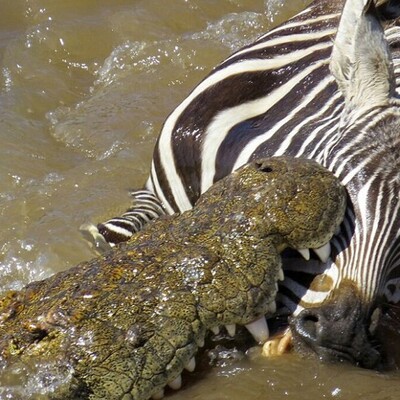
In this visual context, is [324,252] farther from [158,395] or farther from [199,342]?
[158,395]

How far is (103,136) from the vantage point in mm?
6656

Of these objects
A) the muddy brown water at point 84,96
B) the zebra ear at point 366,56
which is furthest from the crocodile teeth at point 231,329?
the muddy brown water at point 84,96

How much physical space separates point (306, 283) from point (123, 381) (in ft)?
2.80

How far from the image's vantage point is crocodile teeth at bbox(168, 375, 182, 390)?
121 inches

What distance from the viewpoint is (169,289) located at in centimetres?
307

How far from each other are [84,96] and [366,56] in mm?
3915

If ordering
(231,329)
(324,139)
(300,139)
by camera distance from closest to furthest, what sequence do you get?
(231,329) < (324,139) < (300,139)

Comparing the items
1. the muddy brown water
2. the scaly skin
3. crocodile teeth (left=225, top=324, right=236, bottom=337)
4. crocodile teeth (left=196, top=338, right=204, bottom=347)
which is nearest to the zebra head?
the scaly skin

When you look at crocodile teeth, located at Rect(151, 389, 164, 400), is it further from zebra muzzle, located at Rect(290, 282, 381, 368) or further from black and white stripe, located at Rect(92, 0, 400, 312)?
black and white stripe, located at Rect(92, 0, 400, 312)

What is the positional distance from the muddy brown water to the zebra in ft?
1.70

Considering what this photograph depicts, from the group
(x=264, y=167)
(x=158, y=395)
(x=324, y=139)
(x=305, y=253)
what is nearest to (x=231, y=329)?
(x=158, y=395)

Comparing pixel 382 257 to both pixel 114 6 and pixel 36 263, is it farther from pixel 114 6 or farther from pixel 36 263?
pixel 114 6

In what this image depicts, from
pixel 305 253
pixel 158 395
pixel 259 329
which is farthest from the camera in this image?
pixel 305 253

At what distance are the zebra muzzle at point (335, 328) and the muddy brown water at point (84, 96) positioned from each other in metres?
2.30
